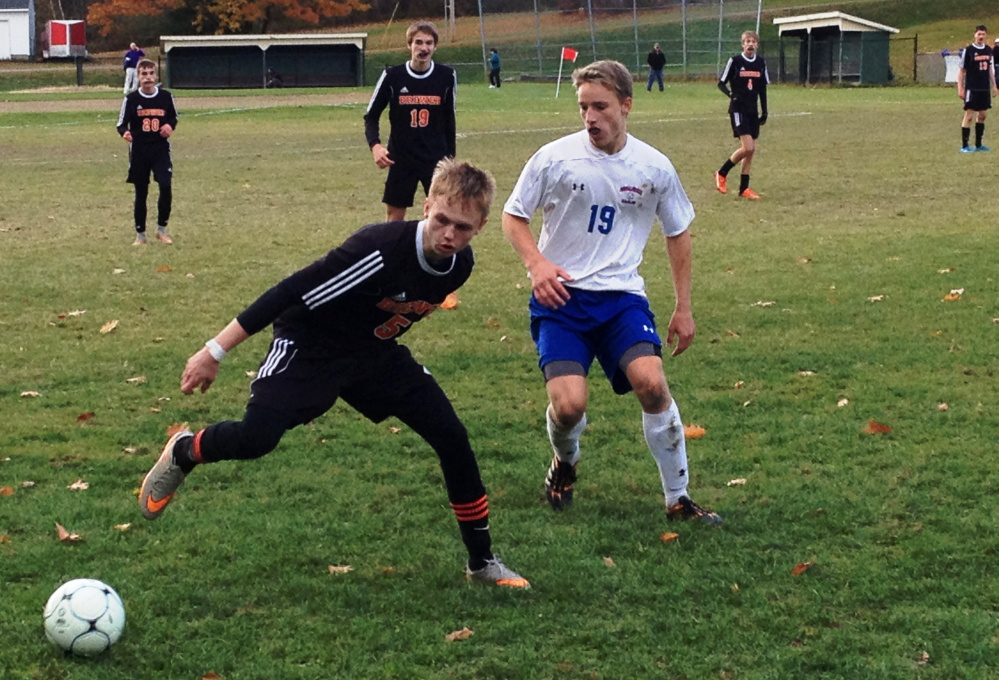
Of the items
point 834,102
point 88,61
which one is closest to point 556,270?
point 834,102

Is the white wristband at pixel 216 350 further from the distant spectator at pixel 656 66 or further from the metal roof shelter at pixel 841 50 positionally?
the metal roof shelter at pixel 841 50

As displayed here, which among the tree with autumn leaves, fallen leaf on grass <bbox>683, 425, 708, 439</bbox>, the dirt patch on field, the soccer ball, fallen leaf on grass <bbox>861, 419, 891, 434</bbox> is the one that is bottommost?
fallen leaf on grass <bbox>683, 425, 708, 439</bbox>

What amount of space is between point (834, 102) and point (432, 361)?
3414 cm

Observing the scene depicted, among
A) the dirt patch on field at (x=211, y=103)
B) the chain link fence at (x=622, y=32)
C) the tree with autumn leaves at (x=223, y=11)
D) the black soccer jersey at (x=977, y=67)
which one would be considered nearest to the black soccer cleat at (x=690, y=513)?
the black soccer jersey at (x=977, y=67)

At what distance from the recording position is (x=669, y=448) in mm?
5496

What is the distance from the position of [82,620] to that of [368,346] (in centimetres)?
139

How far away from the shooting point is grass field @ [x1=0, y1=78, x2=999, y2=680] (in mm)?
4320

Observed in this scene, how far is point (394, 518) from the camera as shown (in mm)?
5590

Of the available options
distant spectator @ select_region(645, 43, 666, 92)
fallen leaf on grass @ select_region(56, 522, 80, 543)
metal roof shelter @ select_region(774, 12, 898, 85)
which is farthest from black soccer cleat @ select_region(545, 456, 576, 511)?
metal roof shelter @ select_region(774, 12, 898, 85)

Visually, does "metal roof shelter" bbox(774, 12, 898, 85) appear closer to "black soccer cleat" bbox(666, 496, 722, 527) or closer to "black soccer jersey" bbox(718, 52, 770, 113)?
"black soccer jersey" bbox(718, 52, 770, 113)

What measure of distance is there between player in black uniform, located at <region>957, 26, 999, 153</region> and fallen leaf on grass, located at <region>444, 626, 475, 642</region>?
19490mm

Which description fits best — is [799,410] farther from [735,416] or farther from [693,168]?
A: [693,168]

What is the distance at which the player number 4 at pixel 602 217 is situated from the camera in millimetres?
5531

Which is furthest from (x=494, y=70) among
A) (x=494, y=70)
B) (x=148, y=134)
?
(x=148, y=134)
